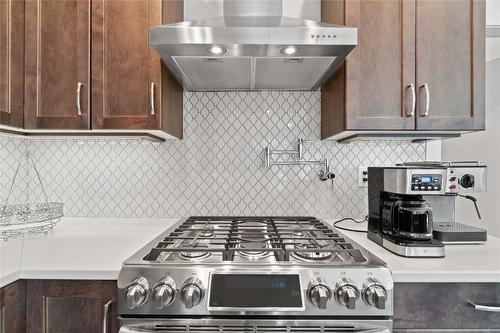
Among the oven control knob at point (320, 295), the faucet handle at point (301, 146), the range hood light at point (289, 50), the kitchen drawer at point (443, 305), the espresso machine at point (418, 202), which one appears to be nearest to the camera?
the oven control knob at point (320, 295)

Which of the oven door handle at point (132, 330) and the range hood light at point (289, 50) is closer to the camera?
the oven door handle at point (132, 330)

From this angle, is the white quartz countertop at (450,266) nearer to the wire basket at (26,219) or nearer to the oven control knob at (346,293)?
the oven control knob at (346,293)

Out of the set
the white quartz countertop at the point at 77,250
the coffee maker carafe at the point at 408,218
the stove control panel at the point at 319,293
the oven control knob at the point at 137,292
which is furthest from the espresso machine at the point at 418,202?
the white quartz countertop at the point at 77,250

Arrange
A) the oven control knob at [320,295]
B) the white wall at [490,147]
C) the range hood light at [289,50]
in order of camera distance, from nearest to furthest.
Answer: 1. the oven control knob at [320,295]
2. the range hood light at [289,50]
3. the white wall at [490,147]

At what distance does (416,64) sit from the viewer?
1.45 meters

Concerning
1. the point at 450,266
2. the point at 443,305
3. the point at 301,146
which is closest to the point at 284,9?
the point at 301,146

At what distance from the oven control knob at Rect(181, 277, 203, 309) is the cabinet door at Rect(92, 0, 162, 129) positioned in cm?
77

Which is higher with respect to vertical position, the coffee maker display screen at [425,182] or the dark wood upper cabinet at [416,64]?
the dark wood upper cabinet at [416,64]

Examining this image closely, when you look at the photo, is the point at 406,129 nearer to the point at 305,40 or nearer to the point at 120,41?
the point at 305,40

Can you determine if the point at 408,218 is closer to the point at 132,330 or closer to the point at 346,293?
the point at 346,293

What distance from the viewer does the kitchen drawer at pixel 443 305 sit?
1.06 metres

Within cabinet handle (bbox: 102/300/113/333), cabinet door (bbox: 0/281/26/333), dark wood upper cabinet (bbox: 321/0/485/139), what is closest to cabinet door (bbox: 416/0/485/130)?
dark wood upper cabinet (bbox: 321/0/485/139)

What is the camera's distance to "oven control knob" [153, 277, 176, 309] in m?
0.97

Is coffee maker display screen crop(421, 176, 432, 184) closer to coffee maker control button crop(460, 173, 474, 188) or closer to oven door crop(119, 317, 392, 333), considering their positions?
coffee maker control button crop(460, 173, 474, 188)
